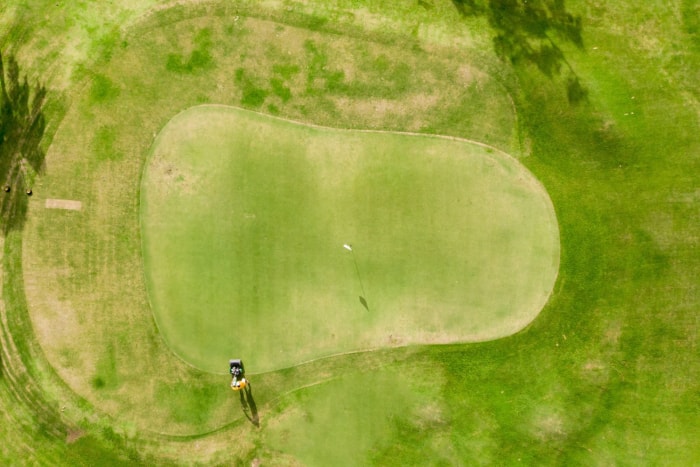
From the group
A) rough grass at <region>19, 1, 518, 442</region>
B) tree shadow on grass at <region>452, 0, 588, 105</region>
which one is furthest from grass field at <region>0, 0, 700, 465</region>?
tree shadow on grass at <region>452, 0, 588, 105</region>

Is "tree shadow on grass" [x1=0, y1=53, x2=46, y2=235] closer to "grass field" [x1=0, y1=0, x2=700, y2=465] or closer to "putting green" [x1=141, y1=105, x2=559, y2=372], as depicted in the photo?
"grass field" [x1=0, y1=0, x2=700, y2=465]

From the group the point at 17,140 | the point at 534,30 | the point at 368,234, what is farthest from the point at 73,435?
the point at 534,30

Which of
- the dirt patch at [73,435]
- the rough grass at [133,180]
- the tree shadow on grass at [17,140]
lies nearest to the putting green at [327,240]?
the rough grass at [133,180]

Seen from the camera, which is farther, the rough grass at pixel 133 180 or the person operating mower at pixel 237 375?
the rough grass at pixel 133 180

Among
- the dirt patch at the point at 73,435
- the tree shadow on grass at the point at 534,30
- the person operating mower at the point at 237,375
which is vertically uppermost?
the tree shadow on grass at the point at 534,30

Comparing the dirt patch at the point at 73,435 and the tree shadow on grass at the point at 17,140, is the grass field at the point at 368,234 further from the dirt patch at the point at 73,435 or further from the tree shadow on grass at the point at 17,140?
the tree shadow on grass at the point at 17,140

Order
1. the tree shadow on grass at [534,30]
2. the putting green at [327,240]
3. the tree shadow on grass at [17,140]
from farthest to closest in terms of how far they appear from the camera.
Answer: the tree shadow on grass at [17,140] → the tree shadow on grass at [534,30] → the putting green at [327,240]
